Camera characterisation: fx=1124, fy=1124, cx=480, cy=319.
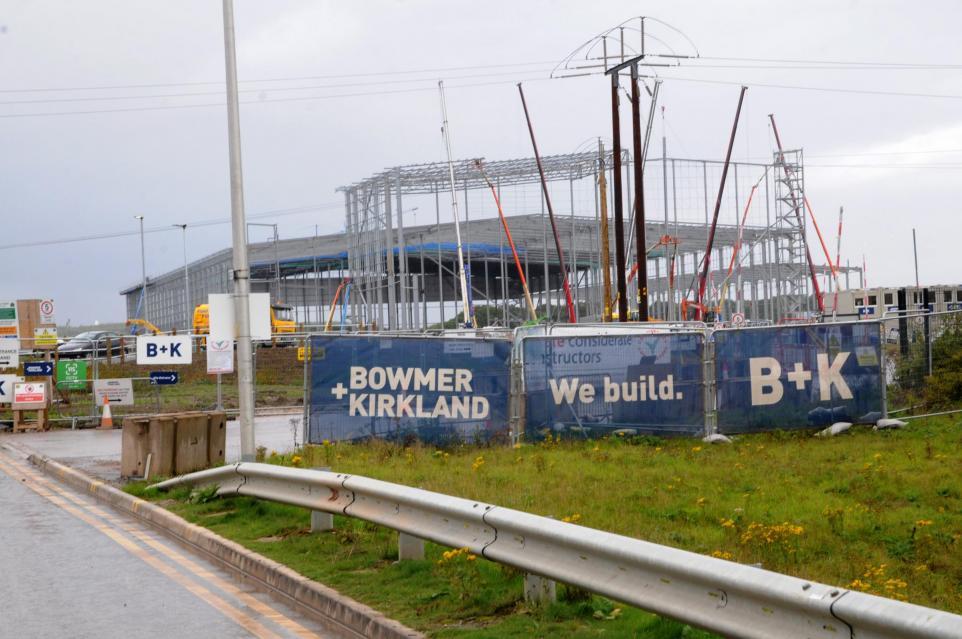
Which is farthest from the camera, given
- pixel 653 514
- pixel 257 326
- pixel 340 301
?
pixel 340 301

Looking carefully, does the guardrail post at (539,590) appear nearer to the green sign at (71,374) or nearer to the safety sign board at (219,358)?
the safety sign board at (219,358)

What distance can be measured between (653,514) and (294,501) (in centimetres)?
348

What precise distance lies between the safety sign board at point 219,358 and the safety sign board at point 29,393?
447 centimetres

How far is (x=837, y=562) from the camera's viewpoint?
27.3 feet

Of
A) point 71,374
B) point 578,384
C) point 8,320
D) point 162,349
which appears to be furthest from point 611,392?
point 8,320

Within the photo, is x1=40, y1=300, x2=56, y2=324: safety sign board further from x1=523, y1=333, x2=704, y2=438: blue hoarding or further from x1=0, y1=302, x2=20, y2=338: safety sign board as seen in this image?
x1=523, y1=333, x2=704, y2=438: blue hoarding

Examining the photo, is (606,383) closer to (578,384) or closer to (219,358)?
(578,384)

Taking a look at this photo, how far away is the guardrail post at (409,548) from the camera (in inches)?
355

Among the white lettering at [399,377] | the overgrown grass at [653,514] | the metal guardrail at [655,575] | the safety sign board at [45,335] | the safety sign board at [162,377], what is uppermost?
the safety sign board at [45,335]

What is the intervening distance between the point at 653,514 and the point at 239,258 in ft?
21.7

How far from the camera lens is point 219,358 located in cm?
2877

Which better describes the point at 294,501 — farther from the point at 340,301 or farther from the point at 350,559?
the point at 340,301

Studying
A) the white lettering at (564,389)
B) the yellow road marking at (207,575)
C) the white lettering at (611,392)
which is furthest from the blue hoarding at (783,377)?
the yellow road marking at (207,575)

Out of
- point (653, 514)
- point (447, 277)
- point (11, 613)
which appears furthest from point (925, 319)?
point (447, 277)
